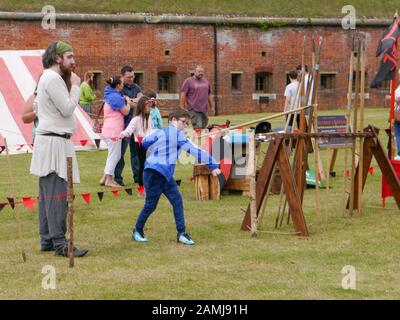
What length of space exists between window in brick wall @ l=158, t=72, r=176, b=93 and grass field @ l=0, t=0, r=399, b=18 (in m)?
2.59

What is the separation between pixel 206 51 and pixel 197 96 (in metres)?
18.9

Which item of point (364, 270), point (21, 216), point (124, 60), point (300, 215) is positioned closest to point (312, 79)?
point (300, 215)

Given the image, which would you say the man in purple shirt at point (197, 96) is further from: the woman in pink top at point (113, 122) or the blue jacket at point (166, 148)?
the blue jacket at point (166, 148)

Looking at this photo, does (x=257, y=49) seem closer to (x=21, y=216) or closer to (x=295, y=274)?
(x=21, y=216)

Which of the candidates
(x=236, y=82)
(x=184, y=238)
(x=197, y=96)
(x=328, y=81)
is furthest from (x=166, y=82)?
(x=184, y=238)

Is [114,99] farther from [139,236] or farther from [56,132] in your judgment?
[56,132]

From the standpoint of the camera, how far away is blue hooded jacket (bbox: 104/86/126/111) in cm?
1343

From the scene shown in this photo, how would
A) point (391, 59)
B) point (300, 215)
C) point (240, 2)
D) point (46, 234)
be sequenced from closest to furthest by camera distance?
point (46, 234) → point (300, 215) → point (391, 59) → point (240, 2)

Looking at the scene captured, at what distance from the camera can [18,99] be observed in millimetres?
16312

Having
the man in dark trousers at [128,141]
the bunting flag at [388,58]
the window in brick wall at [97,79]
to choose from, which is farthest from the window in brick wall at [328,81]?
the bunting flag at [388,58]

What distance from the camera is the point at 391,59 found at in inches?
432

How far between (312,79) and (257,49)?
1088 inches

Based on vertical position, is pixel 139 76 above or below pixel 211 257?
above

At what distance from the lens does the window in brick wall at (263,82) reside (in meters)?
38.3
